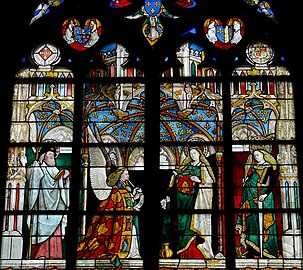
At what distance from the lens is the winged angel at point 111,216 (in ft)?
39.5

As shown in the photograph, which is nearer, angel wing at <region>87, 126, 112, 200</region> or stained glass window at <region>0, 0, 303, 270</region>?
stained glass window at <region>0, 0, 303, 270</region>

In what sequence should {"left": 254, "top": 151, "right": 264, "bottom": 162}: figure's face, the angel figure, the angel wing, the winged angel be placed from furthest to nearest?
the angel figure, {"left": 254, "top": 151, "right": 264, "bottom": 162}: figure's face, the angel wing, the winged angel

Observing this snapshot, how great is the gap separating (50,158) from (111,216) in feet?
3.16

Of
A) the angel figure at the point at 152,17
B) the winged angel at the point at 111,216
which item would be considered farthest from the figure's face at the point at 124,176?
the angel figure at the point at 152,17

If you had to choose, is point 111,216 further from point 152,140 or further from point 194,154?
point 194,154

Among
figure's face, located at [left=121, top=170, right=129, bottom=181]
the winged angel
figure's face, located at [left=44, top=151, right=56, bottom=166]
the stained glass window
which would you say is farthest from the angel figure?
figure's face, located at [left=44, top=151, right=56, bottom=166]

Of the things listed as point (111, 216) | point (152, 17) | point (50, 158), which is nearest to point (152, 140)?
point (111, 216)

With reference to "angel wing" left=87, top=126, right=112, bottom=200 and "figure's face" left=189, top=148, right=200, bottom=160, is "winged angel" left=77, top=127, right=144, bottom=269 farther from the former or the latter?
"figure's face" left=189, top=148, right=200, bottom=160

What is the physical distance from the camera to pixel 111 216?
1222 cm

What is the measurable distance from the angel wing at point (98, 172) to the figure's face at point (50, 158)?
0.40 metres

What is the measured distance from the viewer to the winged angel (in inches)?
474

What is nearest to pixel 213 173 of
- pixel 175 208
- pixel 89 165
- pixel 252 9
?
pixel 175 208

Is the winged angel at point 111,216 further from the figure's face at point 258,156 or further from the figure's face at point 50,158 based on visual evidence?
the figure's face at point 258,156

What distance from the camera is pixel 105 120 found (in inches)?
500
